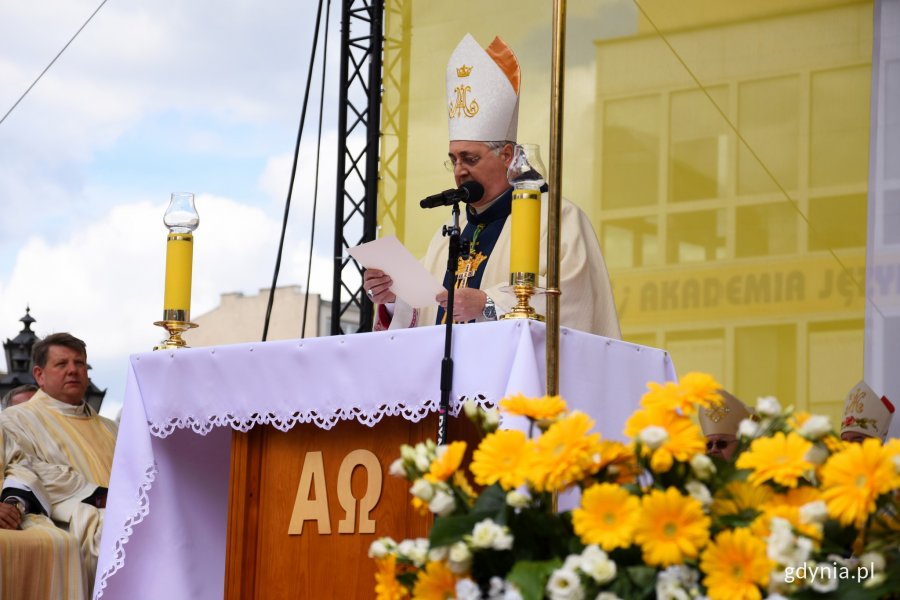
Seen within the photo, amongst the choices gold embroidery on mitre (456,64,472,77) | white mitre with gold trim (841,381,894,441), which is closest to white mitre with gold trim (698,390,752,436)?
white mitre with gold trim (841,381,894,441)

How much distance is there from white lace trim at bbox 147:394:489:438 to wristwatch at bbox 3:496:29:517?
148 cm

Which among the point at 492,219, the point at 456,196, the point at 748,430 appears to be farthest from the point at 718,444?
the point at 748,430

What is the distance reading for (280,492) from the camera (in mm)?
3146

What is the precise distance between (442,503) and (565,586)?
20cm

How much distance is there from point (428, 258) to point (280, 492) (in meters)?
1.26

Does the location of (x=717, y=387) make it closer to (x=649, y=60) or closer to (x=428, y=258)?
(x=428, y=258)

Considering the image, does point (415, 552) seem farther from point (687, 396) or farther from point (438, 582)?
point (687, 396)

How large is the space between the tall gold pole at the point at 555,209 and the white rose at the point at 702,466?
0.89 meters

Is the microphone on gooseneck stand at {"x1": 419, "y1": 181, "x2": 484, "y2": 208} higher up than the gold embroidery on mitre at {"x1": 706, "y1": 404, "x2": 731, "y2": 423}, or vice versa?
the microphone on gooseneck stand at {"x1": 419, "y1": 181, "x2": 484, "y2": 208}

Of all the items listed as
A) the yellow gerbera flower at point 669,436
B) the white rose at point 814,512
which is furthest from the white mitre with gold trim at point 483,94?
the white rose at point 814,512

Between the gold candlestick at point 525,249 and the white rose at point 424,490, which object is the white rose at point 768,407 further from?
the gold candlestick at point 525,249

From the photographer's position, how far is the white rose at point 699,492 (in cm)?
158

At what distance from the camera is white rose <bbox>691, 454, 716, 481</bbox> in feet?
5.25
